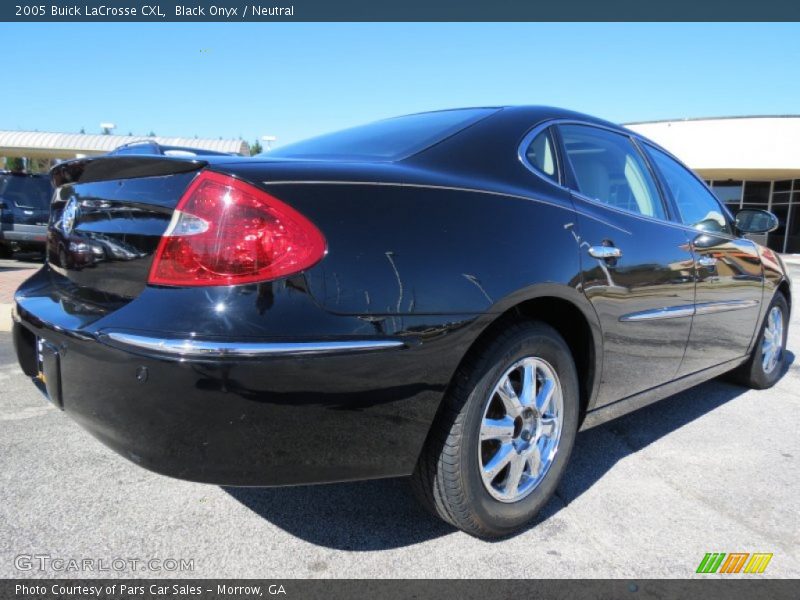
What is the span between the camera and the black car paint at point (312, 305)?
1562 mm

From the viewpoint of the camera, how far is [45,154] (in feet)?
84.5

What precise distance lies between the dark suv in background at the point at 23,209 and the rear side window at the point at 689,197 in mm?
10253

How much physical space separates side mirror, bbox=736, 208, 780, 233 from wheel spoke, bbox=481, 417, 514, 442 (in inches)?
106

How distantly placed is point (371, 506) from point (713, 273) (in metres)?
2.19

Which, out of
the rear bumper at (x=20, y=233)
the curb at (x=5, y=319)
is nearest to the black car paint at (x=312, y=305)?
the curb at (x=5, y=319)

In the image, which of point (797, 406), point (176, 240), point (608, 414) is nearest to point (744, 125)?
point (797, 406)

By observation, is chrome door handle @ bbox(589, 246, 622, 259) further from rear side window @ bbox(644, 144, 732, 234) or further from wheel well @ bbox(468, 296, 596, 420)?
rear side window @ bbox(644, 144, 732, 234)

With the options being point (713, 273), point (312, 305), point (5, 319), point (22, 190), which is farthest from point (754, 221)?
point (22, 190)

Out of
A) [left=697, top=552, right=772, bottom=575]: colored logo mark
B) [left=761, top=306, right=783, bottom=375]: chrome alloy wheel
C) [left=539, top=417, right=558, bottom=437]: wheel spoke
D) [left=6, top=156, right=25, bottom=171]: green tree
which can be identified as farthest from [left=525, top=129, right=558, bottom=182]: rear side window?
[left=6, top=156, right=25, bottom=171]: green tree

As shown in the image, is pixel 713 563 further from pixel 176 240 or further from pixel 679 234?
pixel 176 240

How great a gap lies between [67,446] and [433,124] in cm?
227

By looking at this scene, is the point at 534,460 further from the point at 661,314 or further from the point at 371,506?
the point at 661,314

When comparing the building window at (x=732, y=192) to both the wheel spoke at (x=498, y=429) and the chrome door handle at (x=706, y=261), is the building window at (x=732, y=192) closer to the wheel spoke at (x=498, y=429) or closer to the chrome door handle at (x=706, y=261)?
the chrome door handle at (x=706, y=261)

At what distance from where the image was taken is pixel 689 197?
346 cm
